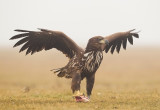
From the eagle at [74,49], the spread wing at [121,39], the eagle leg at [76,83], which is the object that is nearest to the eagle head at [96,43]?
the eagle at [74,49]

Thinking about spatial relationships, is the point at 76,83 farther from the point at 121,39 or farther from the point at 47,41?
the point at 121,39

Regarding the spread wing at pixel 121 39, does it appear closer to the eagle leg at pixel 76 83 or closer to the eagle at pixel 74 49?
the eagle at pixel 74 49

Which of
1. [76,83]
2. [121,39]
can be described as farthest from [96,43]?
[121,39]

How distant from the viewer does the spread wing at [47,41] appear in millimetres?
14094

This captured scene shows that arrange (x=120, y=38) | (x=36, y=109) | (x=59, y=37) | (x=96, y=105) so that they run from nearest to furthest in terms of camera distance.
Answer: (x=36, y=109) < (x=96, y=105) < (x=59, y=37) < (x=120, y=38)

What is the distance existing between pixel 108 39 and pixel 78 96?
2.19 meters

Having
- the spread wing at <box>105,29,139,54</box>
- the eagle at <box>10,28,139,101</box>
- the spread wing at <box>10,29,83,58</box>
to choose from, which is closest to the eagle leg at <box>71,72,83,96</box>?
the eagle at <box>10,28,139,101</box>

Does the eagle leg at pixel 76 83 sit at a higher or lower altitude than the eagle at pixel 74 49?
lower

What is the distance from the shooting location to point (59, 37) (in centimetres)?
1421

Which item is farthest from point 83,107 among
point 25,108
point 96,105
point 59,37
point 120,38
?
point 120,38

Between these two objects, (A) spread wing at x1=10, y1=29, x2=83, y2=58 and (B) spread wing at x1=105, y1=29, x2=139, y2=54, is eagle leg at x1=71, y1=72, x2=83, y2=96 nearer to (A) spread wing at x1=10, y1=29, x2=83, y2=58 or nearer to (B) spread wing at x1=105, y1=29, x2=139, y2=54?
(A) spread wing at x1=10, y1=29, x2=83, y2=58

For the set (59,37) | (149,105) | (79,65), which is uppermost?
(59,37)

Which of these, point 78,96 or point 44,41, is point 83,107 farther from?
point 44,41

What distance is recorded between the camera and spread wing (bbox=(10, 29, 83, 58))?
1409 centimetres
